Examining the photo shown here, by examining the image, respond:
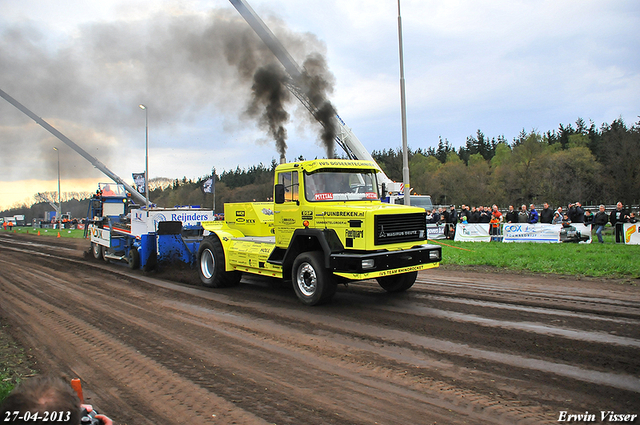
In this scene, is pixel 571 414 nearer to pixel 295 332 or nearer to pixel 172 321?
pixel 295 332

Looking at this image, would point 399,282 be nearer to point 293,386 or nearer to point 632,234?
point 293,386

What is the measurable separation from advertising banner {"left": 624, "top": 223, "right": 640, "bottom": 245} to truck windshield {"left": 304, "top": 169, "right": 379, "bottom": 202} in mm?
12756

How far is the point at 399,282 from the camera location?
9.22 metres

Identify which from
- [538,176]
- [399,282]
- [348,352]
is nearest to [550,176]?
[538,176]

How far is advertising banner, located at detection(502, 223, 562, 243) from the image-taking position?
18.1 m

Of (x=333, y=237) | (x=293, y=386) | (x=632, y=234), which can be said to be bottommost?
(x=293, y=386)

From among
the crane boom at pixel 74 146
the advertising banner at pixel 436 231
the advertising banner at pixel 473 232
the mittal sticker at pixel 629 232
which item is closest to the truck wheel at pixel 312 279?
the advertising banner at pixel 473 232

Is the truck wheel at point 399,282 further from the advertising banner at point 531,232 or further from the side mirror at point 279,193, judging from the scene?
the advertising banner at point 531,232

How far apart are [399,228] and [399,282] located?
1684 mm

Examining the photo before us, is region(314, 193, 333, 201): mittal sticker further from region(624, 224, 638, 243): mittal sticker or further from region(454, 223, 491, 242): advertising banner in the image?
region(624, 224, 638, 243): mittal sticker

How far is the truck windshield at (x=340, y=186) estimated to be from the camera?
333 inches

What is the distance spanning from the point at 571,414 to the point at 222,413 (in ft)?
9.88

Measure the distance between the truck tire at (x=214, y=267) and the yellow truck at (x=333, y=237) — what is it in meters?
0.46

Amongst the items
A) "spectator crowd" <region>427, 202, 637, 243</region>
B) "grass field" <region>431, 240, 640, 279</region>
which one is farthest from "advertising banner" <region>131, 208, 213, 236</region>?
"spectator crowd" <region>427, 202, 637, 243</region>
